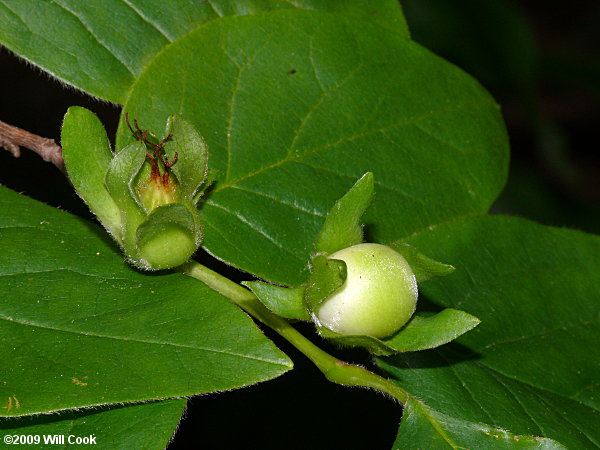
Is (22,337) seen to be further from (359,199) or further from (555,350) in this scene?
(555,350)

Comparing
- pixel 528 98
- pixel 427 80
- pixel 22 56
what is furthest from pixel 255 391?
pixel 528 98

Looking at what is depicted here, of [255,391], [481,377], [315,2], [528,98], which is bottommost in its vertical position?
[255,391]

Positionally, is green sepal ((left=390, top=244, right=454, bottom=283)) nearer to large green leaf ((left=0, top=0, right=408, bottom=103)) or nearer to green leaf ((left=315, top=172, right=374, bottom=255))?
green leaf ((left=315, top=172, right=374, bottom=255))

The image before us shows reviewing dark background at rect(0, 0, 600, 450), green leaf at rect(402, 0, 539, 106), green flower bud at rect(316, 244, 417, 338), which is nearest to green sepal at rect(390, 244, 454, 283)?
green flower bud at rect(316, 244, 417, 338)

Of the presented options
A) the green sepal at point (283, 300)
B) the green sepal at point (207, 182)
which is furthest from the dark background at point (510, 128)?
the green sepal at point (207, 182)

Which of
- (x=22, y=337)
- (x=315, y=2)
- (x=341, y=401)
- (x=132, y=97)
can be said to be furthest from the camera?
(x=341, y=401)

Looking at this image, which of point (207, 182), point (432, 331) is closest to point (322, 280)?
point (432, 331)
